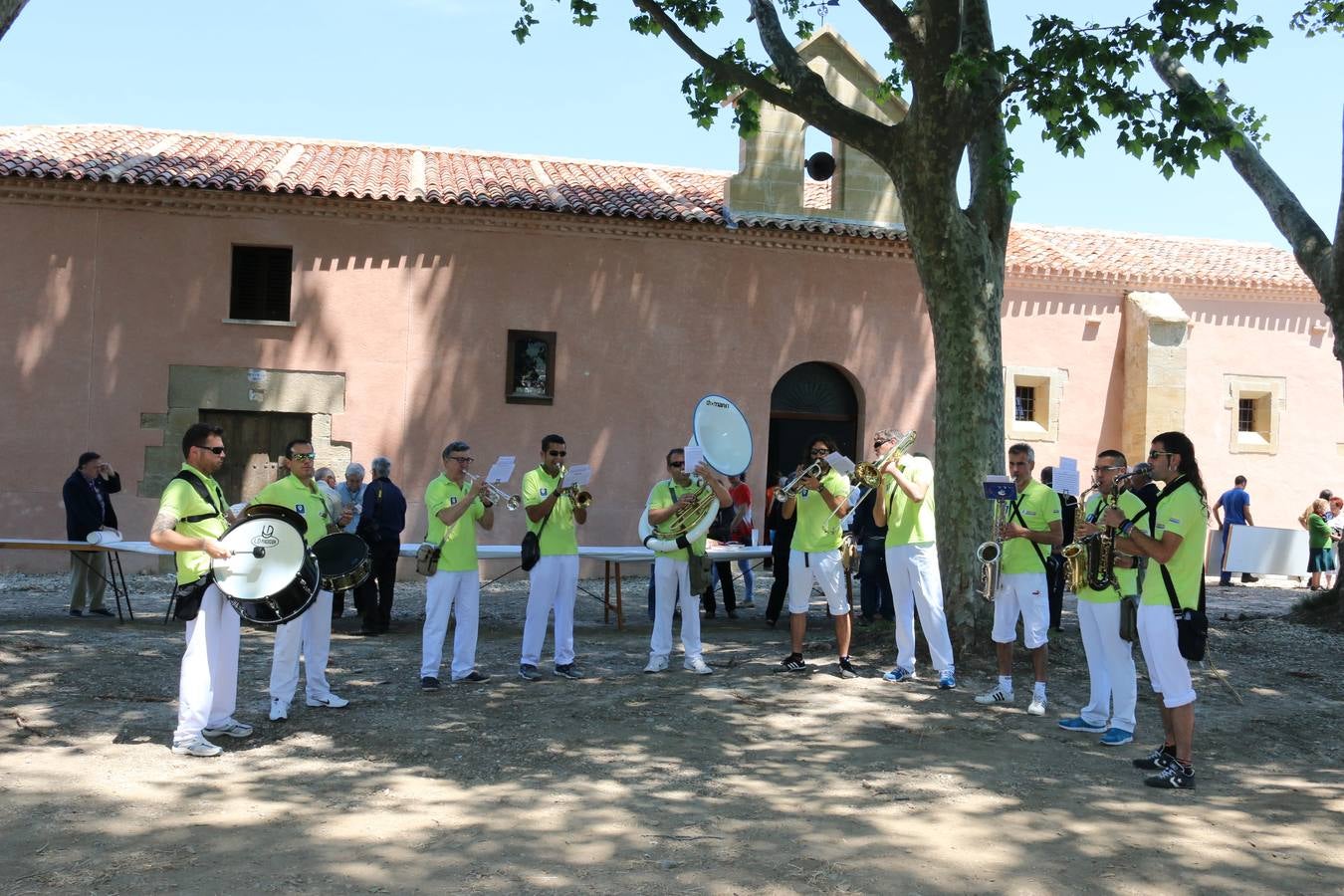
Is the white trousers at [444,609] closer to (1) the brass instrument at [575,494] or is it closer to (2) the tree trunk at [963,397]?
(1) the brass instrument at [575,494]

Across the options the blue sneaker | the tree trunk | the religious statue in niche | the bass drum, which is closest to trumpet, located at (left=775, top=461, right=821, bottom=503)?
the tree trunk

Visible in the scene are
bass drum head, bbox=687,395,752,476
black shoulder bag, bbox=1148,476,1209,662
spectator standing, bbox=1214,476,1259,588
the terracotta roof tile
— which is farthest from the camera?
spectator standing, bbox=1214,476,1259,588

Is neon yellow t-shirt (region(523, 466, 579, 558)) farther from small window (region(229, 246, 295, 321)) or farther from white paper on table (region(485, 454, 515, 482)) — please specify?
small window (region(229, 246, 295, 321))

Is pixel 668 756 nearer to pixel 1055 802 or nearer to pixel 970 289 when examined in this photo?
pixel 1055 802

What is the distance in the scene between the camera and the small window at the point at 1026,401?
20.2 metres

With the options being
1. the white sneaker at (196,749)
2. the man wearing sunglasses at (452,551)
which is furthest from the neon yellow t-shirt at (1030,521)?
the white sneaker at (196,749)

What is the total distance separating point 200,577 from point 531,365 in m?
10.8

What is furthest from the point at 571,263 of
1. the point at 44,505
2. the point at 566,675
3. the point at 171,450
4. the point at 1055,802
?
the point at 1055,802

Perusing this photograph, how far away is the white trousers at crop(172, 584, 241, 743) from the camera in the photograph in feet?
23.2

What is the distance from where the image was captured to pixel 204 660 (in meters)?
7.11

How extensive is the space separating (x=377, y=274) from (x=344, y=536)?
952 centimetres

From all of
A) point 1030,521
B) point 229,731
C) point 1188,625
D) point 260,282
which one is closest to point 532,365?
point 260,282

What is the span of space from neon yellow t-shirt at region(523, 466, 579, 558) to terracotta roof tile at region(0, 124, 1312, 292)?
333 inches

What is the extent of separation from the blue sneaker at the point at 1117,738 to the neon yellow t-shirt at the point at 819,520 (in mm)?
2465
